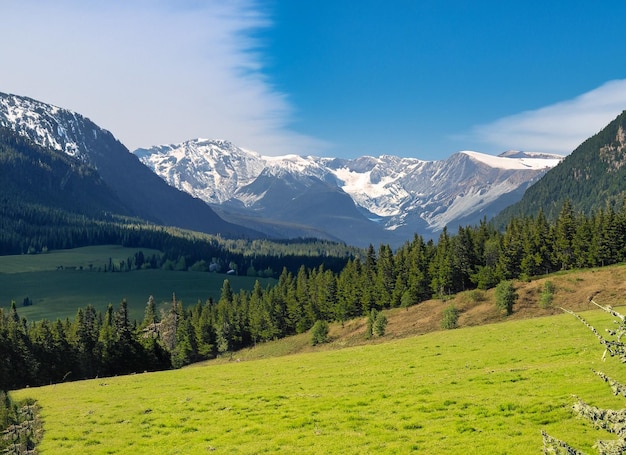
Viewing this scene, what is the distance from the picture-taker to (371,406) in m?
30.9

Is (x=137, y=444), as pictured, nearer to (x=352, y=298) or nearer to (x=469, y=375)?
(x=469, y=375)

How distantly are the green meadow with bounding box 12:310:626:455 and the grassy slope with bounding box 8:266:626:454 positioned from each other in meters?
0.10

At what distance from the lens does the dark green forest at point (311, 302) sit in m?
88.8

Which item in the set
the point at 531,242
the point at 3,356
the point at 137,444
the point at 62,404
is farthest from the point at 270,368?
the point at 531,242

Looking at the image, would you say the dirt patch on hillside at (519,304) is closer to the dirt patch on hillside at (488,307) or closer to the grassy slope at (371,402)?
the dirt patch on hillside at (488,307)

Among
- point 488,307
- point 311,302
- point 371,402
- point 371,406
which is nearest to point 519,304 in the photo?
point 488,307

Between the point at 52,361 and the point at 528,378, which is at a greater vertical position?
the point at 528,378

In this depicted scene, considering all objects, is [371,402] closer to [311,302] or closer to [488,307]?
[488,307]

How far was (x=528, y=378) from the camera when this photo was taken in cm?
3284

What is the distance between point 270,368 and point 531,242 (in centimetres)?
8166

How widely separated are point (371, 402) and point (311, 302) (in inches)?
3968

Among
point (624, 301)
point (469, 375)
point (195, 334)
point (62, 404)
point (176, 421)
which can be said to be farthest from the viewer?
point (195, 334)

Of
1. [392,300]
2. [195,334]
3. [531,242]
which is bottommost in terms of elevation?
[195,334]

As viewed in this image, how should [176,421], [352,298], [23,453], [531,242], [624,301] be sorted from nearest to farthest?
[23,453], [176,421], [624,301], [531,242], [352,298]
